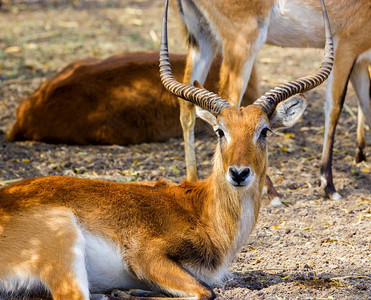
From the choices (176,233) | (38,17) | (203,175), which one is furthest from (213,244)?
(38,17)

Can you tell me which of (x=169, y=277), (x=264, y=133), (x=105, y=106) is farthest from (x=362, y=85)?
(x=169, y=277)

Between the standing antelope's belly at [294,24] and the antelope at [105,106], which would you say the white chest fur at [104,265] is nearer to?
the standing antelope's belly at [294,24]

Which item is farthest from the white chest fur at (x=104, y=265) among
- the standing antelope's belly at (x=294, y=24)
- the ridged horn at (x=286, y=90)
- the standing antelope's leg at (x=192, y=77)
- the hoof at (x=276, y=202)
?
the standing antelope's belly at (x=294, y=24)

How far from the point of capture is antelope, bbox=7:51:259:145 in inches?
343

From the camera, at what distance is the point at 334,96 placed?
7215 millimetres

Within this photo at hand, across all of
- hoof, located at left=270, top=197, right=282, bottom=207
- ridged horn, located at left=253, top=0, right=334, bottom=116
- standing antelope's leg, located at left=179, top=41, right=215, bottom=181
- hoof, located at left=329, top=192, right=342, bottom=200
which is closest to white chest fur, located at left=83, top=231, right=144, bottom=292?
ridged horn, located at left=253, top=0, right=334, bottom=116

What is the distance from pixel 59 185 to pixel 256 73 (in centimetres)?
511

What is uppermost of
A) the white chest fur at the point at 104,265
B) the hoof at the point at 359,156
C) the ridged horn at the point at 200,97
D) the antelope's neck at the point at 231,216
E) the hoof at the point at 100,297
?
the ridged horn at the point at 200,97

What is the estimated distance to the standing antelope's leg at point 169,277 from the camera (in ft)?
15.4

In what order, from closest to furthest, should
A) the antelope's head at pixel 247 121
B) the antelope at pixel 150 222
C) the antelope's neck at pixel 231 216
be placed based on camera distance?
the antelope at pixel 150 222, the antelope's head at pixel 247 121, the antelope's neck at pixel 231 216

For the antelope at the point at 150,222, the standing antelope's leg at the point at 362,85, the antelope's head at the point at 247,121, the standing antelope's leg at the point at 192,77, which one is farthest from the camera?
the standing antelope's leg at the point at 362,85

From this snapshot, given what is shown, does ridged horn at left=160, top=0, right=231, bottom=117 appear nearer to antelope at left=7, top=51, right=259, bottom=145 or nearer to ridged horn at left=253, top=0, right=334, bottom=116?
ridged horn at left=253, top=0, right=334, bottom=116

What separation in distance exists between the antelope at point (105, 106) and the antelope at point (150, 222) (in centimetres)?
342

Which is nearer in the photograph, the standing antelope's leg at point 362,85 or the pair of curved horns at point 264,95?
the pair of curved horns at point 264,95
